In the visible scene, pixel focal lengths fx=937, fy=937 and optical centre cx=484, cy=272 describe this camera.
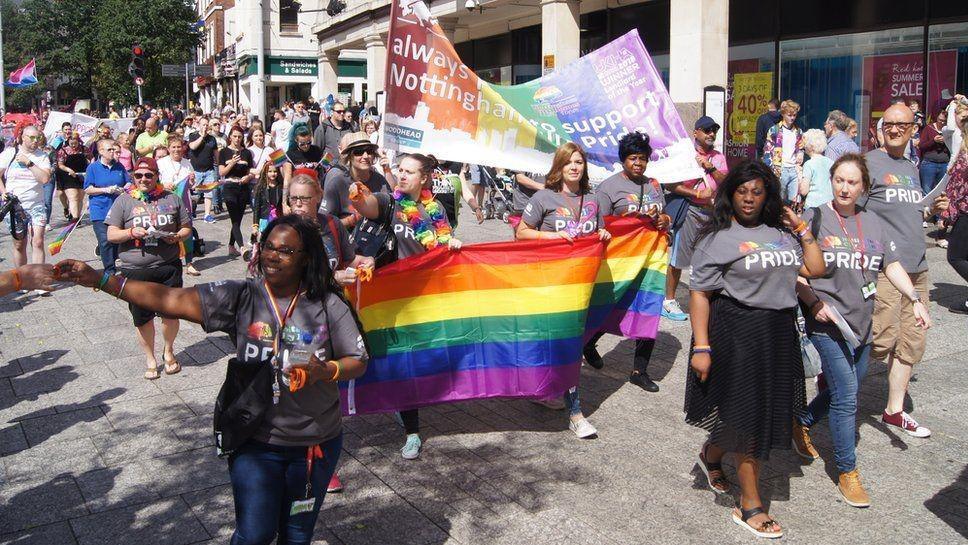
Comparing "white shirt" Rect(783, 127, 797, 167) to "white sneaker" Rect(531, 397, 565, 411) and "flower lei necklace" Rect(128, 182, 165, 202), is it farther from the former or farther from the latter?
"flower lei necklace" Rect(128, 182, 165, 202)

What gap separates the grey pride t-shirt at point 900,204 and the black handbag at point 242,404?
430 cm

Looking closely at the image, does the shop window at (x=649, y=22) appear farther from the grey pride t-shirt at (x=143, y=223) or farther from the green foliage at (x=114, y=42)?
the green foliage at (x=114, y=42)

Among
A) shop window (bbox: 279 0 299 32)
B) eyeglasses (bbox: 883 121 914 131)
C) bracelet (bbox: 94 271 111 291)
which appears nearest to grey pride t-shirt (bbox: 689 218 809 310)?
eyeglasses (bbox: 883 121 914 131)

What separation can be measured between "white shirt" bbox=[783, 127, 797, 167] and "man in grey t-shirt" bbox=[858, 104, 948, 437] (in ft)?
21.7

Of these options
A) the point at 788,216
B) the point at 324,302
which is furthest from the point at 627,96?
the point at 324,302

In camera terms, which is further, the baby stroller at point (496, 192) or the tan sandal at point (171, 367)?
the baby stroller at point (496, 192)

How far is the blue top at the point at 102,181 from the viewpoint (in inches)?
456

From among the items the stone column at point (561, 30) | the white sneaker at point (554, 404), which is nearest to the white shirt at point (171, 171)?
the white sneaker at point (554, 404)

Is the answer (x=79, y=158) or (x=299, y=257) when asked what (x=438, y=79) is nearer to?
(x=299, y=257)

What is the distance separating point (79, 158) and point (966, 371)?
15.1 meters

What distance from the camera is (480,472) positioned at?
5.50 meters

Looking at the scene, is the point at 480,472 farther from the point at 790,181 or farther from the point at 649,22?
the point at 649,22

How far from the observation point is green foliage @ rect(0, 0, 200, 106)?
176ft

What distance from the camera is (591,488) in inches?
207
